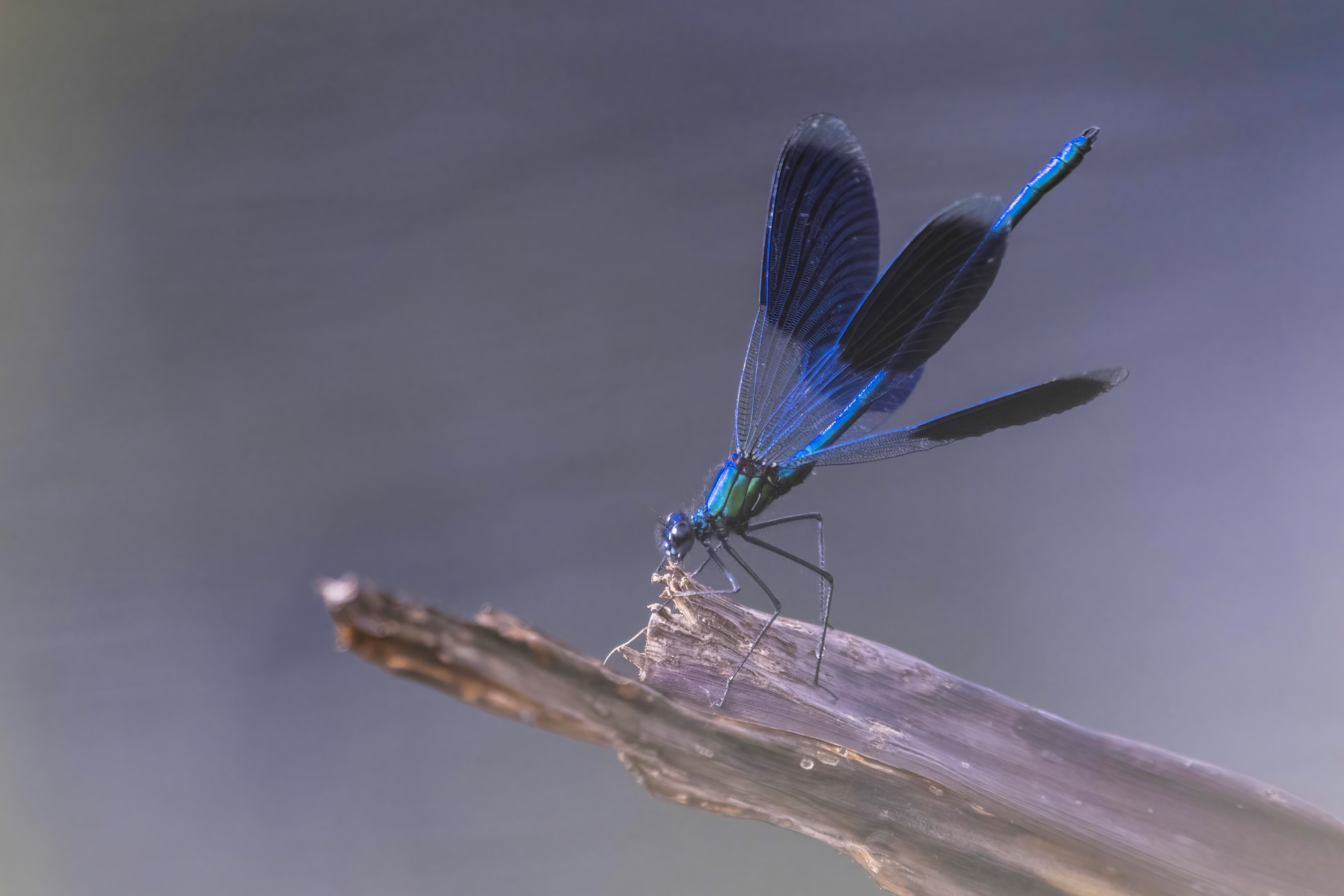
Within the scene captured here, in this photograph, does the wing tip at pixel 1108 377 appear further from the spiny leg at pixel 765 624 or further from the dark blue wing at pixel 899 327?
the spiny leg at pixel 765 624

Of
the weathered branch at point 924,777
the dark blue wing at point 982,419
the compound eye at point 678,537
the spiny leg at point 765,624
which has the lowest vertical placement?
the weathered branch at point 924,777

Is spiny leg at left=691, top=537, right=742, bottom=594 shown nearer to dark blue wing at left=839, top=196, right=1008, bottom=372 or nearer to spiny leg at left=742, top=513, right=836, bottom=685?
spiny leg at left=742, top=513, right=836, bottom=685

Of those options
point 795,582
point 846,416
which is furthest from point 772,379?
point 795,582

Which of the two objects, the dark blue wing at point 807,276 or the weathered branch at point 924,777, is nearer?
the weathered branch at point 924,777

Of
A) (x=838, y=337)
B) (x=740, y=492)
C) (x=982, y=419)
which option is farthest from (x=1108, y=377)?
(x=740, y=492)

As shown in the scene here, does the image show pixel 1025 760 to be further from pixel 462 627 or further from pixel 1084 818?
pixel 462 627

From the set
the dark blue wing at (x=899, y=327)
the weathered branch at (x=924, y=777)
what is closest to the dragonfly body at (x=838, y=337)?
the dark blue wing at (x=899, y=327)

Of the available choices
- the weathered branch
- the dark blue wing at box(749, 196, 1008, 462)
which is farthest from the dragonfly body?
the weathered branch

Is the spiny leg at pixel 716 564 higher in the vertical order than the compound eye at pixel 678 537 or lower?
lower
